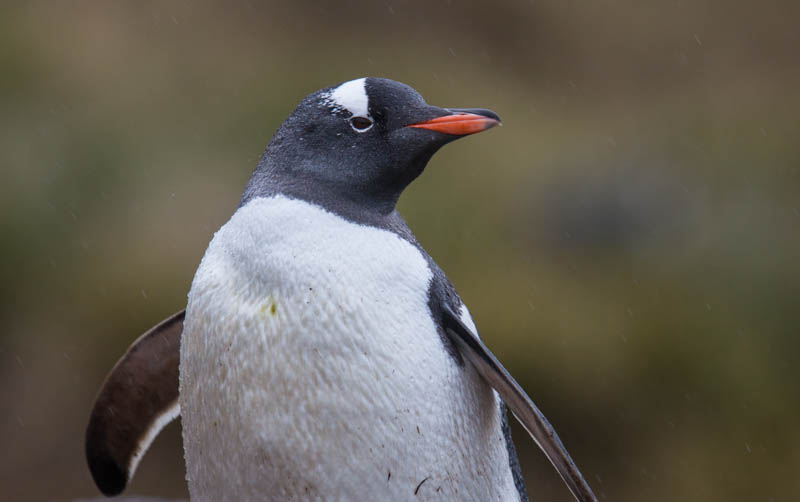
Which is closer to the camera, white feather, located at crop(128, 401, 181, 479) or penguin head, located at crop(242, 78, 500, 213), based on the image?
penguin head, located at crop(242, 78, 500, 213)

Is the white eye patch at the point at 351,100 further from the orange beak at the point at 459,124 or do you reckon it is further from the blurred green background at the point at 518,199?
the blurred green background at the point at 518,199

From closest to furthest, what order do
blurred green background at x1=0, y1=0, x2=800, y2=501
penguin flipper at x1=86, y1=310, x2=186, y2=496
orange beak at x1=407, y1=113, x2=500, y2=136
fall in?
orange beak at x1=407, y1=113, x2=500, y2=136 → penguin flipper at x1=86, y1=310, x2=186, y2=496 → blurred green background at x1=0, y1=0, x2=800, y2=501

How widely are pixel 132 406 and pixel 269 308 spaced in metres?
0.44

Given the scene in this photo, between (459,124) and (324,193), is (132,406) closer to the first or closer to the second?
(324,193)

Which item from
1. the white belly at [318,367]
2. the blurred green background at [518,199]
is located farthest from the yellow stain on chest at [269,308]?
the blurred green background at [518,199]

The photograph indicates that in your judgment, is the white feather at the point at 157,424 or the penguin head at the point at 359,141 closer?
the penguin head at the point at 359,141

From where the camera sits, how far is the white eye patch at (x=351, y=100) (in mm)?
927

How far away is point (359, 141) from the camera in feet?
3.04

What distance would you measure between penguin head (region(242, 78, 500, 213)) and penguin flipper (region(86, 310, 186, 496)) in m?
0.37

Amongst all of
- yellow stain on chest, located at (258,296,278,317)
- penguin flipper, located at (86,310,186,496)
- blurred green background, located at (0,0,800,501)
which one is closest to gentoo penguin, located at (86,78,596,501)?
yellow stain on chest, located at (258,296,278,317)

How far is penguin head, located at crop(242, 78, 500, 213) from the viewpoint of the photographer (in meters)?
0.92

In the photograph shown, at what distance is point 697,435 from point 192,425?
6.38 ft

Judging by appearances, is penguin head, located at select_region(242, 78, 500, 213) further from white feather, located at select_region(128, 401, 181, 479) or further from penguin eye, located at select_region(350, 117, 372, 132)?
white feather, located at select_region(128, 401, 181, 479)

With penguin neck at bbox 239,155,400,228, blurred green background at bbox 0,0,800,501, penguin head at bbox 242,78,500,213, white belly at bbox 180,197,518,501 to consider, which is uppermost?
penguin head at bbox 242,78,500,213
